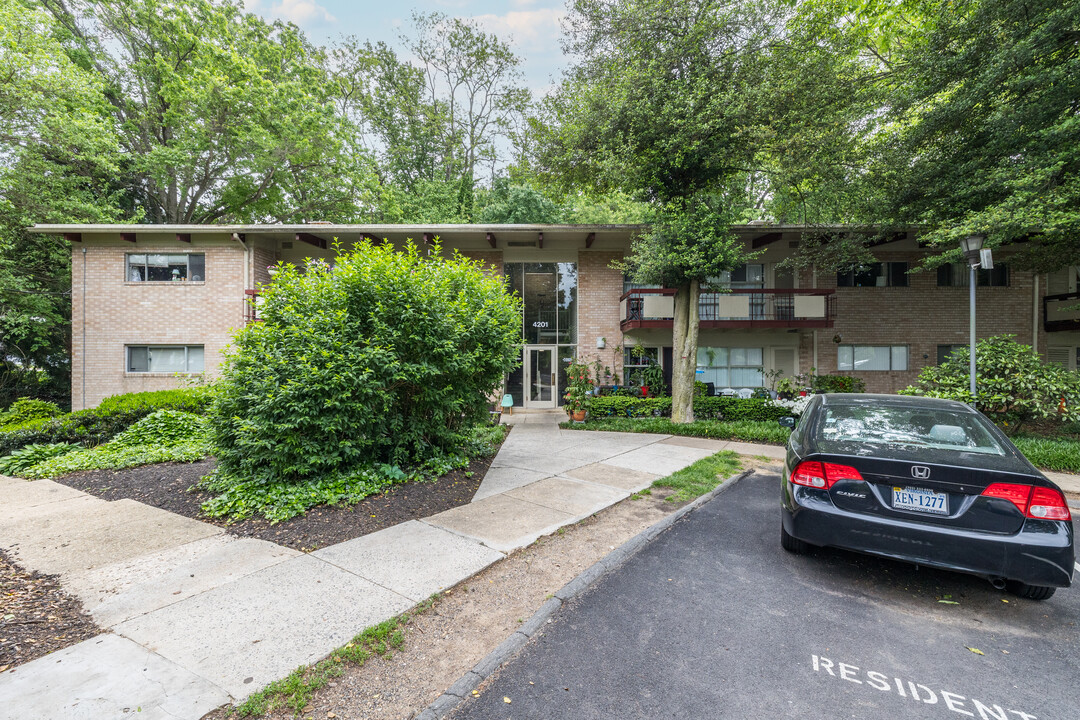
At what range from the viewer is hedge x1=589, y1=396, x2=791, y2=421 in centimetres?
1171

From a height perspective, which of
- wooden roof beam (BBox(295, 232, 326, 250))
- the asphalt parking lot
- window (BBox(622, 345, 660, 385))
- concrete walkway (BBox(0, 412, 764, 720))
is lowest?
the asphalt parking lot

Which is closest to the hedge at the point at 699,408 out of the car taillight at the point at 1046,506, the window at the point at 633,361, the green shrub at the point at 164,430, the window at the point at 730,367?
the window at the point at 633,361

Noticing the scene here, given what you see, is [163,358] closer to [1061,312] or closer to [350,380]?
[350,380]

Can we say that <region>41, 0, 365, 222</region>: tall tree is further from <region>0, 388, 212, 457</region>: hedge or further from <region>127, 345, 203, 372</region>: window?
<region>0, 388, 212, 457</region>: hedge

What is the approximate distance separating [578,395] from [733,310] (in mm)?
5821

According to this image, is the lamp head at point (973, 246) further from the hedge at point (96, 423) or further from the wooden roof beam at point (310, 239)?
the wooden roof beam at point (310, 239)

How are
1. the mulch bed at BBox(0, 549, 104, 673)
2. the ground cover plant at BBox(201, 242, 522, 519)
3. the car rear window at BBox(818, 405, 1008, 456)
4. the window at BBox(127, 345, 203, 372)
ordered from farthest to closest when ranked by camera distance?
the window at BBox(127, 345, 203, 372)
the ground cover plant at BBox(201, 242, 522, 519)
the car rear window at BBox(818, 405, 1008, 456)
the mulch bed at BBox(0, 549, 104, 673)

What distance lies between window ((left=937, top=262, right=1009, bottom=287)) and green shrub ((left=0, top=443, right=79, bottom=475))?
2329 cm

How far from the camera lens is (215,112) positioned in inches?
680

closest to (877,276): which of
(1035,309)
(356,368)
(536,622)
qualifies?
(1035,309)

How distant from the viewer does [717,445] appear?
367 inches

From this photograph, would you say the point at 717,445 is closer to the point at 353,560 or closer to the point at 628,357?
the point at 628,357

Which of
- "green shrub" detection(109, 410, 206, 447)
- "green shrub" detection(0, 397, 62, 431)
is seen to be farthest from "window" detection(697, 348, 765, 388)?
"green shrub" detection(0, 397, 62, 431)

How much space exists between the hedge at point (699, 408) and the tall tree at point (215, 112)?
15.9m
